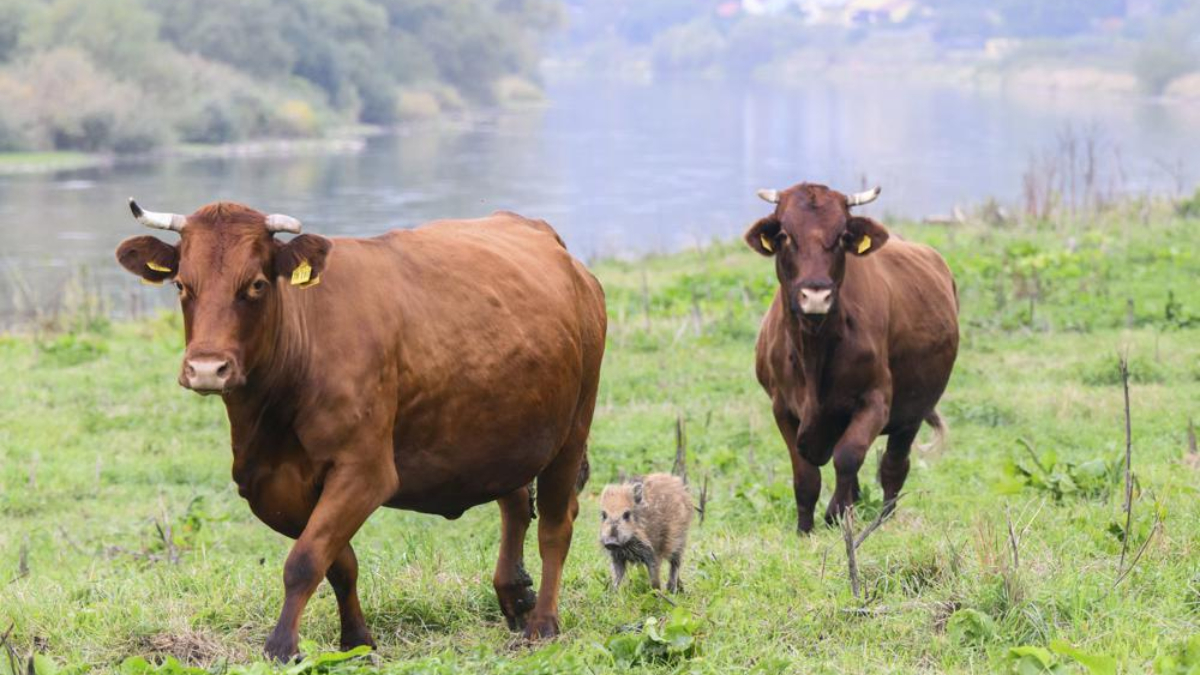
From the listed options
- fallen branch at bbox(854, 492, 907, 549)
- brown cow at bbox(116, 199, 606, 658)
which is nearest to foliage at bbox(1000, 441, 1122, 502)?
fallen branch at bbox(854, 492, 907, 549)

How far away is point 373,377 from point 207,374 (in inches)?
26.9

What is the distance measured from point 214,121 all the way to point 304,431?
66235 mm

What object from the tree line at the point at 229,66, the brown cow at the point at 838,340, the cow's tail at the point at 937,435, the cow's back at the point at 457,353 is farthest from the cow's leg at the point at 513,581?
the tree line at the point at 229,66

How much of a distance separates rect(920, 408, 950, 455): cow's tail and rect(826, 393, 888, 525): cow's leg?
67.5 inches

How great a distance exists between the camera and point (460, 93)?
10225 centimetres

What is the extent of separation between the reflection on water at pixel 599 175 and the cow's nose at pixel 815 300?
1067cm

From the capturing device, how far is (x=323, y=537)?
209 inches

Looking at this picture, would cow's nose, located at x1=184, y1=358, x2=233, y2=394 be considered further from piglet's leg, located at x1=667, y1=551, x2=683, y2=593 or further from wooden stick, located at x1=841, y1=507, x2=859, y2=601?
piglet's leg, located at x1=667, y1=551, x2=683, y2=593

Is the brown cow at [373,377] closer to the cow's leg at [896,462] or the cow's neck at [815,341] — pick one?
the cow's neck at [815,341]

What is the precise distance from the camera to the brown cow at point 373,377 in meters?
5.30

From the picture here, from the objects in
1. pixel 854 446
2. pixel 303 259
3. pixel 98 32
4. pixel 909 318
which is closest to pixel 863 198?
pixel 909 318

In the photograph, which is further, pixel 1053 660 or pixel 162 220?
pixel 162 220

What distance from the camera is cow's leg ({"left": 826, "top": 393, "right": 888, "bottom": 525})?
7895 mm

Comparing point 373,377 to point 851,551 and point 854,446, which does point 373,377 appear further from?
point 854,446
